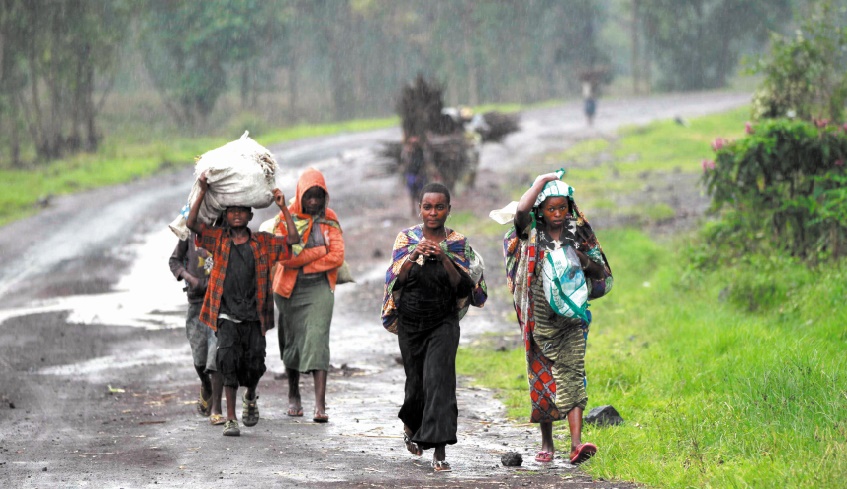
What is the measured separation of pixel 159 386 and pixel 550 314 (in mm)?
4264

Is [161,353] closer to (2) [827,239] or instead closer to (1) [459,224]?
(2) [827,239]

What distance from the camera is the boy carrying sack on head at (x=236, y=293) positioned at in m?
7.47

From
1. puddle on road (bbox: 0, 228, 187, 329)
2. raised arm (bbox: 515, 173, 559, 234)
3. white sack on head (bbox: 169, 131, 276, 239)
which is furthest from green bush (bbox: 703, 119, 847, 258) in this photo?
puddle on road (bbox: 0, 228, 187, 329)

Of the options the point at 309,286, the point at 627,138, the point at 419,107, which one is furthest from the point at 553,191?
the point at 627,138

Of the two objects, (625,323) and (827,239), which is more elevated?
(827,239)

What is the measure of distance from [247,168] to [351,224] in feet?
44.9

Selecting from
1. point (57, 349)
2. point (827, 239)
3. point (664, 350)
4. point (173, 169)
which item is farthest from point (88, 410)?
point (173, 169)

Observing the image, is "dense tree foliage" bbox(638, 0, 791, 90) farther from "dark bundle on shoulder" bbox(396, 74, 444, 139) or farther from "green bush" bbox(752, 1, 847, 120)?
"green bush" bbox(752, 1, 847, 120)

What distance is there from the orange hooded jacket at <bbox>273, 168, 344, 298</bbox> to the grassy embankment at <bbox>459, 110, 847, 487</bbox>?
182cm

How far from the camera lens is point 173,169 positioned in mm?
29969

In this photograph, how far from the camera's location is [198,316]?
8117mm

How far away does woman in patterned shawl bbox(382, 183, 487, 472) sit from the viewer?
6.51 metres

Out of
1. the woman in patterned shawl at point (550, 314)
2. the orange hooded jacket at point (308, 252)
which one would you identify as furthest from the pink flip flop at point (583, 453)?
the orange hooded jacket at point (308, 252)

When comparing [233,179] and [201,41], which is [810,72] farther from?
[201,41]
